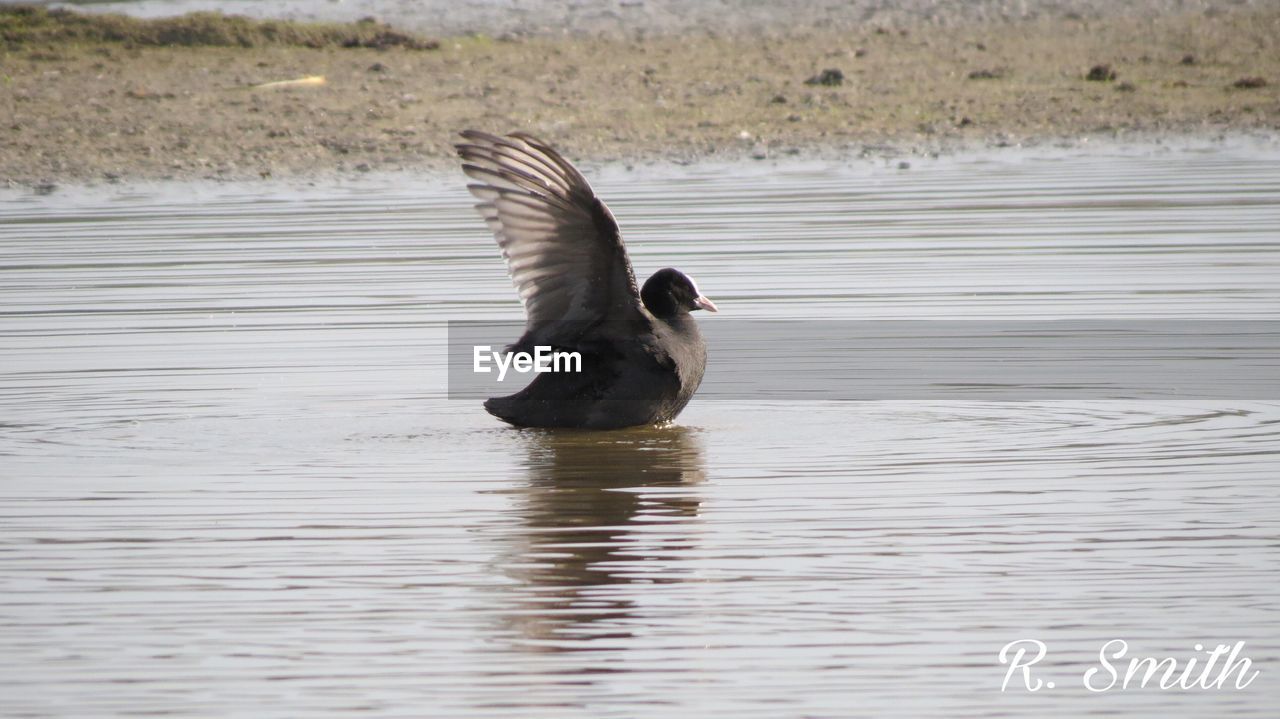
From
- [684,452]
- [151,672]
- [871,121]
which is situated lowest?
[871,121]

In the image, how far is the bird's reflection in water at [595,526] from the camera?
5688 millimetres

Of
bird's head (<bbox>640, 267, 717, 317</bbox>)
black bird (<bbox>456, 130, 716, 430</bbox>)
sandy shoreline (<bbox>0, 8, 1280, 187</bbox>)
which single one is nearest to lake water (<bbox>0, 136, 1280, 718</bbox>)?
black bird (<bbox>456, 130, 716, 430</bbox>)

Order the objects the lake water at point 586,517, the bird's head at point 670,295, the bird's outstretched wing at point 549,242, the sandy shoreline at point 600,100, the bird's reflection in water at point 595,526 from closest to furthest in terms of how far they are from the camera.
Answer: the lake water at point 586,517, the bird's reflection in water at point 595,526, the bird's outstretched wing at point 549,242, the bird's head at point 670,295, the sandy shoreline at point 600,100

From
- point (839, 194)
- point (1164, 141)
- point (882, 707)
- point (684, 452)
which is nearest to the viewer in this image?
point (882, 707)

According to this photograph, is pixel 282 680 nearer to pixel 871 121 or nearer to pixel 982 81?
pixel 871 121

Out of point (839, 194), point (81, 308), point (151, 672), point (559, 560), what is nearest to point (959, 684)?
point (559, 560)

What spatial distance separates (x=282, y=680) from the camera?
5.20 meters

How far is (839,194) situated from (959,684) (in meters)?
11.7

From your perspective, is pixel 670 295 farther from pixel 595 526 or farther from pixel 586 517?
pixel 595 526

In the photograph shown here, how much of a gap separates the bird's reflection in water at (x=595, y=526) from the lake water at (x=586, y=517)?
20 mm

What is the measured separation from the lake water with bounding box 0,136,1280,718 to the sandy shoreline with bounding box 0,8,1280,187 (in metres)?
5.66

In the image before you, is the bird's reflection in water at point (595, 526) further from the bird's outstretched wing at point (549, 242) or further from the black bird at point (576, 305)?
the bird's outstretched wing at point (549, 242)

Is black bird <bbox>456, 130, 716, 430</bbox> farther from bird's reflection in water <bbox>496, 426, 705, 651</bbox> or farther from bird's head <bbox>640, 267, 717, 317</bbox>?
bird's reflection in water <bbox>496, 426, 705, 651</bbox>

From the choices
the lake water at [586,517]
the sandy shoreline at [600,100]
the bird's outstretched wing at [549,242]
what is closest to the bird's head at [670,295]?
the bird's outstretched wing at [549,242]
